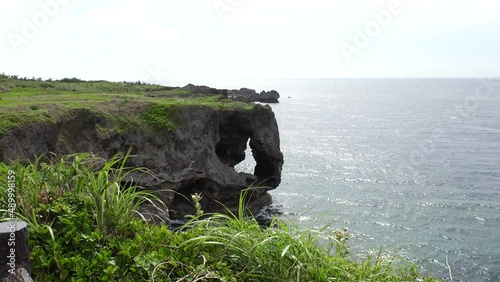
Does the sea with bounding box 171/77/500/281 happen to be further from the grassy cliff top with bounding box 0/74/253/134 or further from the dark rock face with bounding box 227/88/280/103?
the dark rock face with bounding box 227/88/280/103

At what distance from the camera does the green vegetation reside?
14.2ft

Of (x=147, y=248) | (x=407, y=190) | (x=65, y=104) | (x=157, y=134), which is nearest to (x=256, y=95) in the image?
(x=407, y=190)

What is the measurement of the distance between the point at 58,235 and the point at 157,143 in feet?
83.4

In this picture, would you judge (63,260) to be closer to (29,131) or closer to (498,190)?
(29,131)

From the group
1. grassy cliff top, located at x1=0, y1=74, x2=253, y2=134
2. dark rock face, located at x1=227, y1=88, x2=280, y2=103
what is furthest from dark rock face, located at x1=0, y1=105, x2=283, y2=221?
dark rock face, located at x1=227, y1=88, x2=280, y2=103

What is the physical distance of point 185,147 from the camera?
1241 inches

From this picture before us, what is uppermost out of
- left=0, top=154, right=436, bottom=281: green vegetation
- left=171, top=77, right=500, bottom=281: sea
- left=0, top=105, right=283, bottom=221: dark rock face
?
left=0, top=154, right=436, bottom=281: green vegetation

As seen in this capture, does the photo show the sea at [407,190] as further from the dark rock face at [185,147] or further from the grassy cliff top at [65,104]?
the grassy cliff top at [65,104]

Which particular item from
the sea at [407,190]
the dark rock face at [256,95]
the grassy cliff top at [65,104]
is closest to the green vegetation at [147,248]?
the sea at [407,190]

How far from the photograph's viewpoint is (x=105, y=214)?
16.6 ft

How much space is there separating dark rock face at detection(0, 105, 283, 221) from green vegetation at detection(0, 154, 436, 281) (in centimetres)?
1628

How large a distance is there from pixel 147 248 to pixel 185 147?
26.9m

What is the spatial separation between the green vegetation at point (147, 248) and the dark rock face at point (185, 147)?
16.3 m

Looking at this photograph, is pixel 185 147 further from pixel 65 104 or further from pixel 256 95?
pixel 256 95
